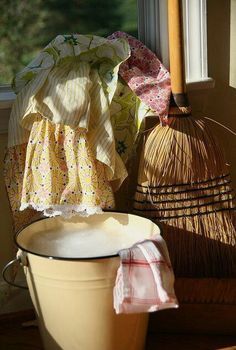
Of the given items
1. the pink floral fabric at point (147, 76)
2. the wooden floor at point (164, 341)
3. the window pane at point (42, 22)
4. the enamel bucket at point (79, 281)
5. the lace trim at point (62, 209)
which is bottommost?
the wooden floor at point (164, 341)

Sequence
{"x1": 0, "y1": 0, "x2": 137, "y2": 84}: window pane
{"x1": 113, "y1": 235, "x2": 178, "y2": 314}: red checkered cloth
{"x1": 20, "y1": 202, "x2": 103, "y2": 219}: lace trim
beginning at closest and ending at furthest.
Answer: {"x1": 113, "y1": 235, "x2": 178, "y2": 314}: red checkered cloth
{"x1": 20, "y1": 202, "x2": 103, "y2": 219}: lace trim
{"x1": 0, "y1": 0, "x2": 137, "y2": 84}: window pane

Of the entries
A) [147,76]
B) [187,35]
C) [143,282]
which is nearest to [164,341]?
[143,282]

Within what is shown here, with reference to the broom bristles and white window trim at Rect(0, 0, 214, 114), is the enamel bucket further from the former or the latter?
white window trim at Rect(0, 0, 214, 114)

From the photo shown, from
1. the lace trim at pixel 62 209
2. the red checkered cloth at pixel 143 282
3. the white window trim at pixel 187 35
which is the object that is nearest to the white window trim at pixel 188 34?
the white window trim at pixel 187 35

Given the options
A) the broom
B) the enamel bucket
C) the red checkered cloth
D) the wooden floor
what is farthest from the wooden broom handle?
the wooden floor

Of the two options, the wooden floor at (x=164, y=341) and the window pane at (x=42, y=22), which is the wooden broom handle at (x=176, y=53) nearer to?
the window pane at (x=42, y=22)

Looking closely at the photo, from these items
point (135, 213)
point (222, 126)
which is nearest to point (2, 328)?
point (135, 213)

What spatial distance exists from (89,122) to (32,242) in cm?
37

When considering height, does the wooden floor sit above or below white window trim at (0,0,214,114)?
below

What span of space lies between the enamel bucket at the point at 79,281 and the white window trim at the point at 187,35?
0.51 metres

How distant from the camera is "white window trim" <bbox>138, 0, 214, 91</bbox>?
6.63 feet

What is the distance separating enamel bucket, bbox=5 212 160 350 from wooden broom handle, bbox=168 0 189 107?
1.27ft

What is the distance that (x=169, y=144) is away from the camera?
6.18 ft

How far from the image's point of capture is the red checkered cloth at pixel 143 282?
1.54 m
